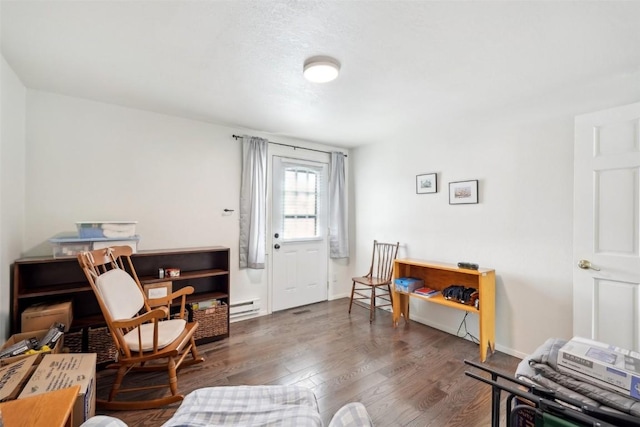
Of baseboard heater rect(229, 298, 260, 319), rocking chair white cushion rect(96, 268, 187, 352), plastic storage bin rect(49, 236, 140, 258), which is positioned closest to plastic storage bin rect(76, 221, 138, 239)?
plastic storage bin rect(49, 236, 140, 258)

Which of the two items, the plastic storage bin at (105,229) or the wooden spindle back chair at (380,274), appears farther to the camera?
the wooden spindle back chair at (380,274)

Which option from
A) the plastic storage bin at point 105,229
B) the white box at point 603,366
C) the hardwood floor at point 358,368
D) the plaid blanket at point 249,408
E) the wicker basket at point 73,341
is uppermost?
the plastic storage bin at point 105,229

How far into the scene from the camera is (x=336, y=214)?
4.20 m

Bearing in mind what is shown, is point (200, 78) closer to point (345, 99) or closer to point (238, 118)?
point (238, 118)

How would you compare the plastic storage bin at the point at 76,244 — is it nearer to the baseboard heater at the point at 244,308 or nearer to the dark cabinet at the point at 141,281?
the dark cabinet at the point at 141,281

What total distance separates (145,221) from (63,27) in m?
1.74

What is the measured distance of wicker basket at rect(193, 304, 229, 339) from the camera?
2764 millimetres

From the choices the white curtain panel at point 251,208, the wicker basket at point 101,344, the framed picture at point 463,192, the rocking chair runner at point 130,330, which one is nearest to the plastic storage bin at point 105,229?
the rocking chair runner at point 130,330

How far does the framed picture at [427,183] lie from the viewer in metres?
3.25

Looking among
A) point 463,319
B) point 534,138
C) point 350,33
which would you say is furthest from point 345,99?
point 463,319

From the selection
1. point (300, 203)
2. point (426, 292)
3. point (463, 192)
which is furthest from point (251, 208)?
point (463, 192)

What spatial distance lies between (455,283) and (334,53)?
259 cm

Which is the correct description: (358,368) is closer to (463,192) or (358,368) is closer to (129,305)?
(129,305)

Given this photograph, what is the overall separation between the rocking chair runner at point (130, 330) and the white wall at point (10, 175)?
0.63 m
